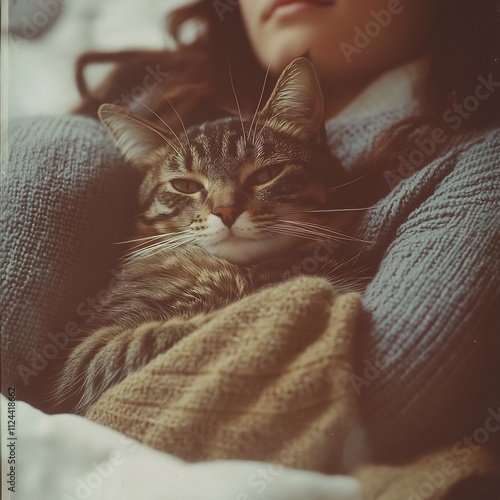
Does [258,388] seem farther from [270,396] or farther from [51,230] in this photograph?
[51,230]

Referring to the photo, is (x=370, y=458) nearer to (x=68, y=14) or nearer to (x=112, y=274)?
(x=112, y=274)

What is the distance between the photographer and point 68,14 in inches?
28.2

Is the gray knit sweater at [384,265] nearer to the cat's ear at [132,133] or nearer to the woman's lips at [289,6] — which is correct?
the cat's ear at [132,133]

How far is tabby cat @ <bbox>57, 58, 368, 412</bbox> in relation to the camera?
2.09 feet

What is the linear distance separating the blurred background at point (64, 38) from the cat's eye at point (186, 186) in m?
0.19

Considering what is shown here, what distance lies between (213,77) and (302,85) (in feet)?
0.42

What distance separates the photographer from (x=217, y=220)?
0.63 metres

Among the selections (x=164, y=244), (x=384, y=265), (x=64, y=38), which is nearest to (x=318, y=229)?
(x=384, y=265)

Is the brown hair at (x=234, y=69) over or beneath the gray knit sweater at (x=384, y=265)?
over

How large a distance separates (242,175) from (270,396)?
0.90 ft

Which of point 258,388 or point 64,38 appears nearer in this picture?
point 258,388

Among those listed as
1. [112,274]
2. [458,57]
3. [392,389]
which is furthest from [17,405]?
[458,57]

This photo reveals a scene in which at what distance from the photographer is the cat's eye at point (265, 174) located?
0.66 metres

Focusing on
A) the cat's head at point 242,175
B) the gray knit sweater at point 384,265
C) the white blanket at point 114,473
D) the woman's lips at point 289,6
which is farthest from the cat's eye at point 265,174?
the white blanket at point 114,473
